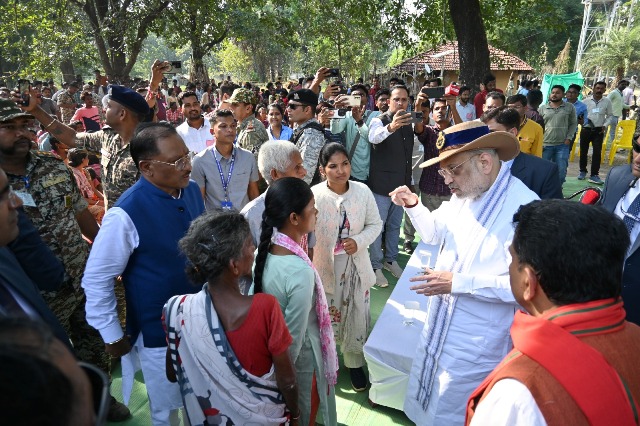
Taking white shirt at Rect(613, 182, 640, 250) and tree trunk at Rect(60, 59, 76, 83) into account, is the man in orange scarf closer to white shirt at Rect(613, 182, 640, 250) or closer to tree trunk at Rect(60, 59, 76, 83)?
white shirt at Rect(613, 182, 640, 250)

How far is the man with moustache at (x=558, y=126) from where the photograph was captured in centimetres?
746

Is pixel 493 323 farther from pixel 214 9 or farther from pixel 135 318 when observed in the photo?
pixel 214 9

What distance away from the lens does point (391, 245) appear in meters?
5.11

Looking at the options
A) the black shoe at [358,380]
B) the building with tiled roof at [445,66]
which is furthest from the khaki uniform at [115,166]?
the building with tiled roof at [445,66]

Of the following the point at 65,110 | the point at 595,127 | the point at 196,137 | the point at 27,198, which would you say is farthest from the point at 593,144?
the point at 65,110

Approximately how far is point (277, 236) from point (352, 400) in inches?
64.1

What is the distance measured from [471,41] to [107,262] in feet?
34.6

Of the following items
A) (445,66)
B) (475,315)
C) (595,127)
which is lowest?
(475,315)

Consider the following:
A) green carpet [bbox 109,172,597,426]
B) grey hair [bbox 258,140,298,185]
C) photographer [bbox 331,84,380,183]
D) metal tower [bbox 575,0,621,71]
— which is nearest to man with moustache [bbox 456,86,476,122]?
photographer [bbox 331,84,380,183]

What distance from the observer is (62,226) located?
2.73 m

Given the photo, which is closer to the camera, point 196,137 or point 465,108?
point 196,137

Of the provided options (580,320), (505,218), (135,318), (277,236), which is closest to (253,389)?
(277,236)

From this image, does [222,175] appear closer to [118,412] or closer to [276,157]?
A: [276,157]

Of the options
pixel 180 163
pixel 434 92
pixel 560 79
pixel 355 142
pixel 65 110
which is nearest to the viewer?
pixel 180 163
